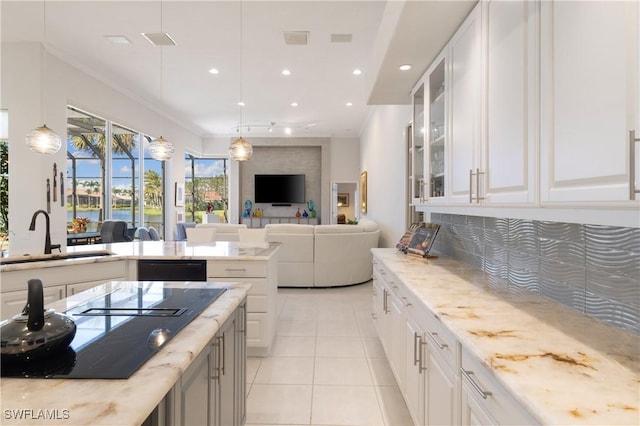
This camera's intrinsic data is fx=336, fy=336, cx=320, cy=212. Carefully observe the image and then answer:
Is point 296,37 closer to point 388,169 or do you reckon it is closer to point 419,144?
point 419,144

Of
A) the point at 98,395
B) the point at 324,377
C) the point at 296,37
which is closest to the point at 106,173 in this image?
the point at 296,37

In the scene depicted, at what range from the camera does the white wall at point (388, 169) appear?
190 inches

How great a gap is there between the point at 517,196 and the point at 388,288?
141 cm

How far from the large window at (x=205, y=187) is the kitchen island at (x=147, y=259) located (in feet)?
23.2

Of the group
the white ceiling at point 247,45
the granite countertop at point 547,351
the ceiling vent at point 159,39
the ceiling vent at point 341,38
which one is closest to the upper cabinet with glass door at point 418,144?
the white ceiling at point 247,45

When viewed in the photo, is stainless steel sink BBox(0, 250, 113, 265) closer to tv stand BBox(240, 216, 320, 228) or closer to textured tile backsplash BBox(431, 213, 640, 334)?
textured tile backsplash BBox(431, 213, 640, 334)

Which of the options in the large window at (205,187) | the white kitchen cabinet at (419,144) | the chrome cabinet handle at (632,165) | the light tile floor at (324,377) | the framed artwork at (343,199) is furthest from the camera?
the framed artwork at (343,199)

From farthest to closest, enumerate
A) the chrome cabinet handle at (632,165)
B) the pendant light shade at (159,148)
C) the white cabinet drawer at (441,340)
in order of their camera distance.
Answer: the pendant light shade at (159,148), the white cabinet drawer at (441,340), the chrome cabinet handle at (632,165)

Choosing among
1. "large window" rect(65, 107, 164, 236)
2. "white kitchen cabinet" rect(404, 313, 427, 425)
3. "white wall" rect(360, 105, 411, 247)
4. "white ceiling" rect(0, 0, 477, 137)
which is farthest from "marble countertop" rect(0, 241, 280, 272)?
"large window" rect(65, 107, 164, 236)

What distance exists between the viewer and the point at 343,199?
42.1 ft

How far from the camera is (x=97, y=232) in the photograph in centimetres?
635

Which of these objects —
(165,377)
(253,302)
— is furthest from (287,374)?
(165,377)

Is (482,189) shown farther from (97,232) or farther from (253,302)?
(97,232)

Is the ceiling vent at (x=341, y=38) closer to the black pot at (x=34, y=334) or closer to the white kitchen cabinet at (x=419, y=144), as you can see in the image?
the white kitchen cabinet at (x=419, y=144)
